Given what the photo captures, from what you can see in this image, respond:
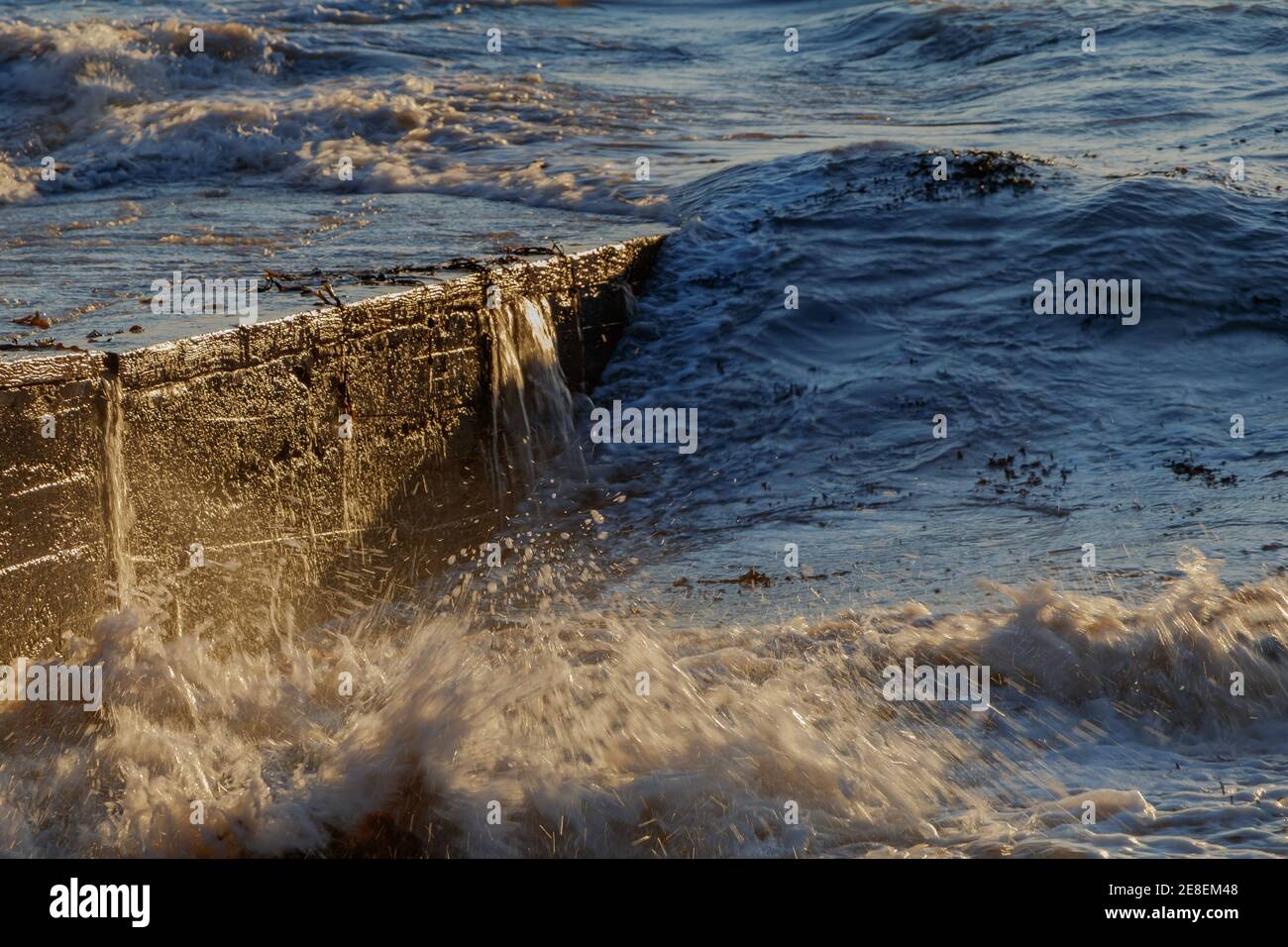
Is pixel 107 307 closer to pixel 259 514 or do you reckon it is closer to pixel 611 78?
pixel 259 514

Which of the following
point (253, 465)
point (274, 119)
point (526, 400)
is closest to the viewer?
point (253, 465)

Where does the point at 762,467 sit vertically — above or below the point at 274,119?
below

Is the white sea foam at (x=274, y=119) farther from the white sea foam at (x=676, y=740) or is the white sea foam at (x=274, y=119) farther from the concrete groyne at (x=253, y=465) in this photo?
the white sea foam at (x=676, y=740)

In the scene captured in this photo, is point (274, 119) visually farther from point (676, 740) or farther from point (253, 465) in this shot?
point (676, 740)

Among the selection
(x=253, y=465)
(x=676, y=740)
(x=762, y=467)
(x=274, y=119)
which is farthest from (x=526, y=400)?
(x=274, y=119)

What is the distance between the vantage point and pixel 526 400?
6.79m

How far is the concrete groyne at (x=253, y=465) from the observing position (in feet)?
14.4

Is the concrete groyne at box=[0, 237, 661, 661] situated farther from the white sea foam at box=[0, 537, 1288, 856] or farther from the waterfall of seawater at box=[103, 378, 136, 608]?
the white sea foam at box=[0, 537, 1288, 856]

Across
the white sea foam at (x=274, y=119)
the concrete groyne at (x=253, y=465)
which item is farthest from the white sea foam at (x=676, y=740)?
the white sea foam at (x=274, y=119)

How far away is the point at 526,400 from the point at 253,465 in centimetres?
189

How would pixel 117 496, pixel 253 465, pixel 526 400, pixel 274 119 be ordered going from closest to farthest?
pixel 117 496 → pixel 253 465 → pixel 526 400 → pixel 274 119

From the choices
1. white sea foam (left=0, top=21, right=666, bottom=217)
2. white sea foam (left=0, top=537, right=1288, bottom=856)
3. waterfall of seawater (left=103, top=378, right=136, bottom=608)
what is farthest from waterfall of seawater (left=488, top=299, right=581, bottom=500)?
white sea foam (left=0, top=21, right=666, bottom=217)
